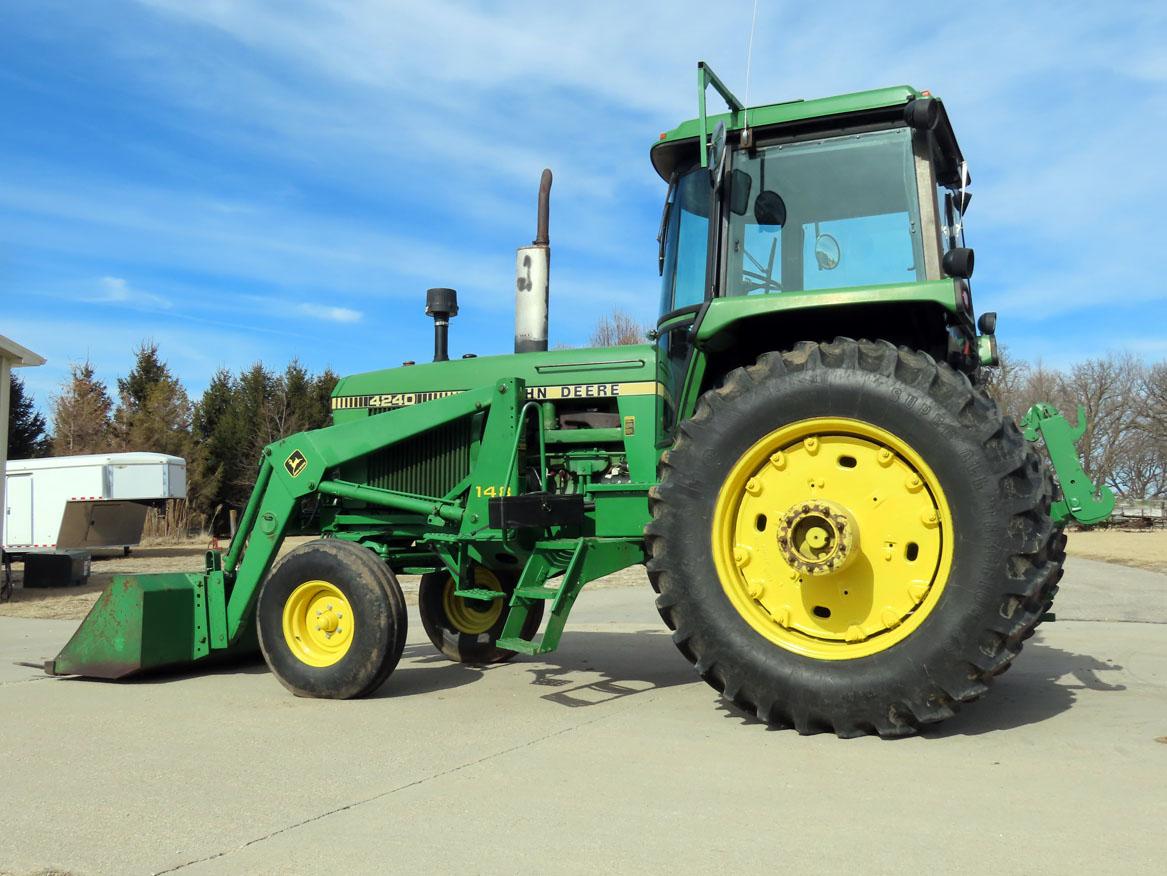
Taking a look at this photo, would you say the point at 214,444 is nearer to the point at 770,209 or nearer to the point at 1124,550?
the point at 1124,550

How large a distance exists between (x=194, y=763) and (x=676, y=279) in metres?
3.20

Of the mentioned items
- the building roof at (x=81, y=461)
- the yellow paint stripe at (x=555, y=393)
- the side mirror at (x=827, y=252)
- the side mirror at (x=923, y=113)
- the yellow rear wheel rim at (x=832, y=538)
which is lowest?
the yellow rear wheel rim at (x=832, y=538)

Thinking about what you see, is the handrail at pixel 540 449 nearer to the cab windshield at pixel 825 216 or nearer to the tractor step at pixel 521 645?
the tractor step at pixel 521 645

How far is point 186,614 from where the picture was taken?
609cm

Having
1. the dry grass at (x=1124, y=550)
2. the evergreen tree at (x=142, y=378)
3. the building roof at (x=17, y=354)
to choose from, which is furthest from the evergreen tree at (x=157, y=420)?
the dry grass at (x=1124, y=550)

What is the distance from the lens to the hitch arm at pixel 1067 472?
189 inches

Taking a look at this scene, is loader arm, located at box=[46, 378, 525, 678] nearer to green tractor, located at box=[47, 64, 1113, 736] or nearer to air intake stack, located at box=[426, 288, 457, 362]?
green tractor, located at box=[47, 64, 1113, 736]

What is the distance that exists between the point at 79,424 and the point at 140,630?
3374cm

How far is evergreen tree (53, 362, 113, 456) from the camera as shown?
117ft

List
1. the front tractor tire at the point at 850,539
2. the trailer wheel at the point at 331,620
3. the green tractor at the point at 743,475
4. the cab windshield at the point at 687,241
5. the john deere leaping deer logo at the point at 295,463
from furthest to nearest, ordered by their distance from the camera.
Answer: the john deere leaping deer logo at the point at 295,463 < the trailer wheel at the point at 331,620 < the cab windshield at the point at 687,241 < the green tractor at the point at 743,475 < the front tractor tire at the point at 850,539

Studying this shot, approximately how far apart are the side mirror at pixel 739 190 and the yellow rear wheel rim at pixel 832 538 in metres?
1.26

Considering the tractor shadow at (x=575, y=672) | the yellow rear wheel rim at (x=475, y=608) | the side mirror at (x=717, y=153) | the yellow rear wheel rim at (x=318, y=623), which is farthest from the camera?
the yellow rear wheel rim at (x=475, y=608)

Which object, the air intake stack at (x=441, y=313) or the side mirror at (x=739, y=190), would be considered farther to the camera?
the air intake stack at (x=441, y=313)

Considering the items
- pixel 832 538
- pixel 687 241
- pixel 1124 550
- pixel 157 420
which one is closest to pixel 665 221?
pixel 687 241
